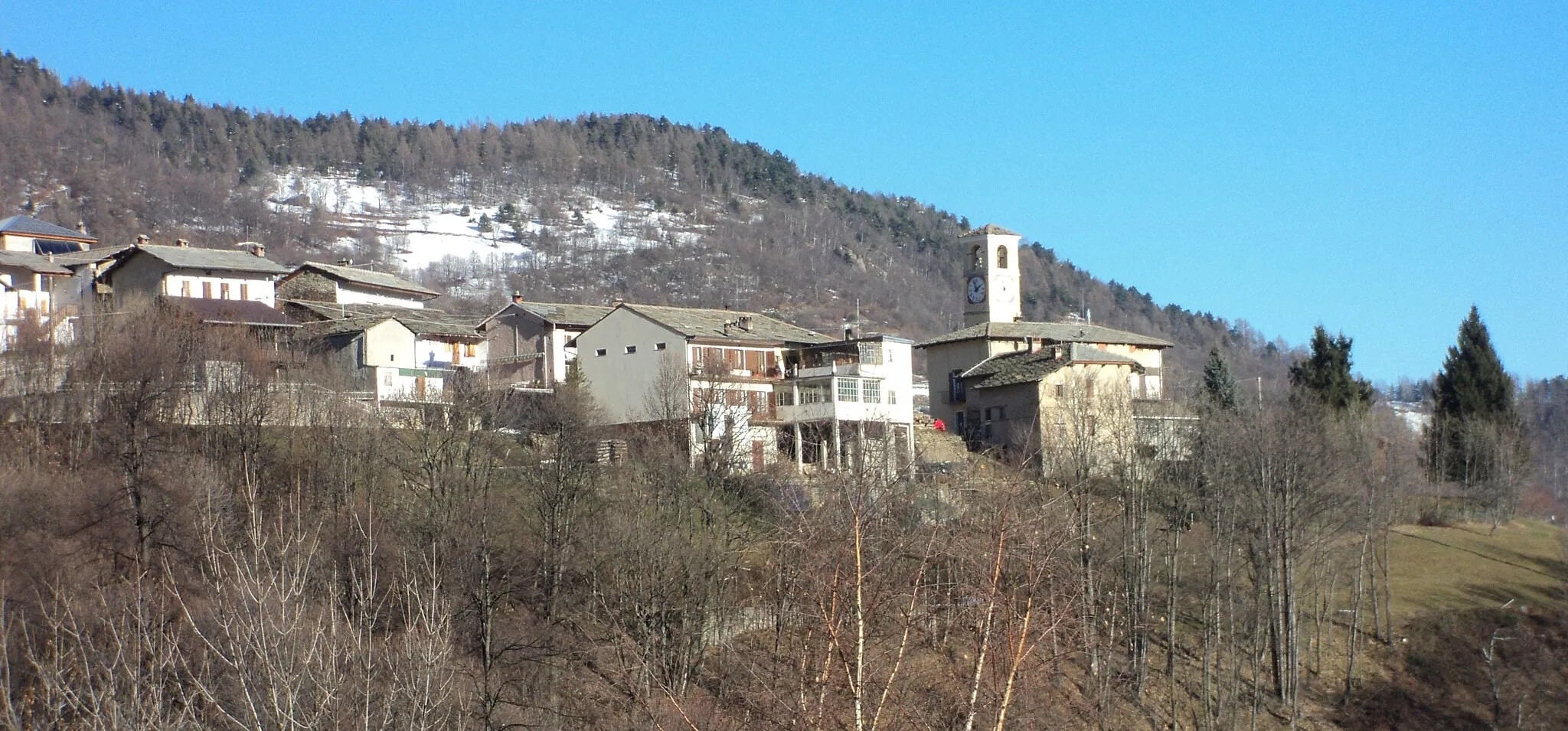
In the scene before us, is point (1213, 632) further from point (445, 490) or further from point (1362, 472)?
point (445, 490)

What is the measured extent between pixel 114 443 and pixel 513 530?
1166 centimetres

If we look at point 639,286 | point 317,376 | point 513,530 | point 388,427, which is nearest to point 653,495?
point 513,530

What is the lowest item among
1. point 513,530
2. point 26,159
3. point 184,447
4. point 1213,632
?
point 1213,632

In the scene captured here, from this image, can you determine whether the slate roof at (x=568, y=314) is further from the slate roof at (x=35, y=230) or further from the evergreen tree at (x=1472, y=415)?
the evergreen tree at (x=1472, y=415)

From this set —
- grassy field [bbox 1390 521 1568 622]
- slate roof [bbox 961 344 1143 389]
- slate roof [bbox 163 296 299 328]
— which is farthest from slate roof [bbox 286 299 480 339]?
grassy field [bbox 1390 521 1568 622]

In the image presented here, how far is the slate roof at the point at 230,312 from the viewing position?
57.1 meters

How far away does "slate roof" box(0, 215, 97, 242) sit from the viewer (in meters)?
76.0

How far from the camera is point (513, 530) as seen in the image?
44562 mm

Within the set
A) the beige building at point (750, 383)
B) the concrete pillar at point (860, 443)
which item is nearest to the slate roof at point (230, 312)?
the beige building at point (750, 383)

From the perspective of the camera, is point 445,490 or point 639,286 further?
point 639,286

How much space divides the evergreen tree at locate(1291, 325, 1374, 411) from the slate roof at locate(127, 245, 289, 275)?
43.8 m

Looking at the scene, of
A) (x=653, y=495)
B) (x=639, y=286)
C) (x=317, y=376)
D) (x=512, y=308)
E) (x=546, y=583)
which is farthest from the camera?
(x=639, y=286)

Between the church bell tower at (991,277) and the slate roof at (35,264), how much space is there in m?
39.6

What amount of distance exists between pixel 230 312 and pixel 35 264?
38.6 ft
